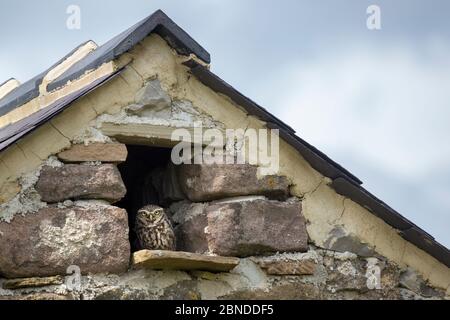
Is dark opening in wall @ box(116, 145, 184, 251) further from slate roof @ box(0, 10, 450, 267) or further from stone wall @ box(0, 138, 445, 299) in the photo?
slate roof @ box(0, 10, 450, 267)

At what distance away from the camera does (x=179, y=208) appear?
4.86 metres

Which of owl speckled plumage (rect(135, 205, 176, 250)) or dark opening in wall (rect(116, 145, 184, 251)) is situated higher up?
dark opening in wall (rect(116, 145, 184, 251))

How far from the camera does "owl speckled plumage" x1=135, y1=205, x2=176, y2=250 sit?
4469 millimetres

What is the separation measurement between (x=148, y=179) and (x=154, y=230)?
0.83 m

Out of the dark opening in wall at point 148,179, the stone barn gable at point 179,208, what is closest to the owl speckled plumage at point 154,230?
the stone barn gable at point 179,208

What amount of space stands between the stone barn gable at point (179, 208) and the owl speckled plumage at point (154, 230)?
0.10 metres

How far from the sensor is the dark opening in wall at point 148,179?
16.3 ft

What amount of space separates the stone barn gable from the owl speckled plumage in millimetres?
Answer: 97

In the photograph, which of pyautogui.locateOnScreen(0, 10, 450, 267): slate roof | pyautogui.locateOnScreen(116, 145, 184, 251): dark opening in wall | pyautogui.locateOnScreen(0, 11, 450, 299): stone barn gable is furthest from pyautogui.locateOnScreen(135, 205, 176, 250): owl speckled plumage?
pyautogui.locateOnScreen(0, 10, 450, 267): slate roof

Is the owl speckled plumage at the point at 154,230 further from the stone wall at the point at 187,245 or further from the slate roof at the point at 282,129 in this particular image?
the slate roof at the point at 282,129

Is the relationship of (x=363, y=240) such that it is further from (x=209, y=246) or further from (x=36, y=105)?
(x=36, y=105)

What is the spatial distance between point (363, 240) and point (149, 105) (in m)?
1.33

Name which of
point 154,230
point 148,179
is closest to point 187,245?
point 154,230
